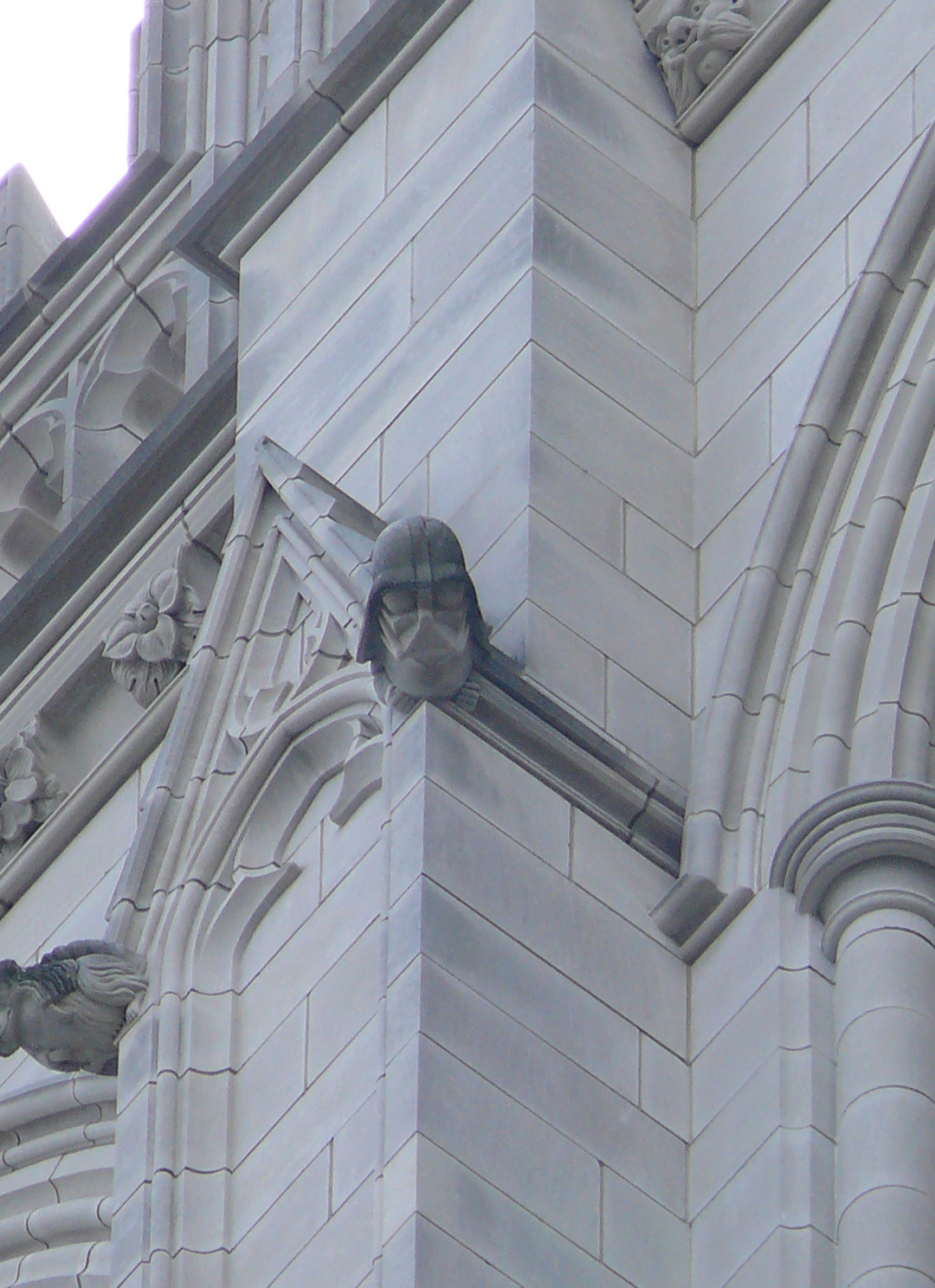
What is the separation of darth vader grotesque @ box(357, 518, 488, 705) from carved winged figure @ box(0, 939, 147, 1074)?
1.00m

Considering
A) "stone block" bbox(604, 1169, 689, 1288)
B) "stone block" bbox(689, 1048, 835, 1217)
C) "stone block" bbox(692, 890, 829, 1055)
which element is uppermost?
"stone block" bbox(692, 890, 829, 1055)

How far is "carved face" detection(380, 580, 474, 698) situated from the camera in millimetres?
9102

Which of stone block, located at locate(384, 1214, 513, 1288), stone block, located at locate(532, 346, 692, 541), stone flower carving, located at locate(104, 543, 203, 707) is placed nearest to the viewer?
stone block, located at locate(384, 1214, 513, 1288)

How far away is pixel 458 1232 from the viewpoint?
8.13 metres

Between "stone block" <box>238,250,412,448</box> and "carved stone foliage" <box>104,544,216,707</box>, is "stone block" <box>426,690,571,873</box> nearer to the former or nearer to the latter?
"stone block" <box>238,250,412,448</box>

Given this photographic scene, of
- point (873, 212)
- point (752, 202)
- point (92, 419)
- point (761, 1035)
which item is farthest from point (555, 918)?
point (92, 419)

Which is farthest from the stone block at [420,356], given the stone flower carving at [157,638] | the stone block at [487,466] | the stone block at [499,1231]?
the stone block at [499,1231]

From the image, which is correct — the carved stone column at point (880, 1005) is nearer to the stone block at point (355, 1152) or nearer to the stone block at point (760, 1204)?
the stone block at point (760, 1204)

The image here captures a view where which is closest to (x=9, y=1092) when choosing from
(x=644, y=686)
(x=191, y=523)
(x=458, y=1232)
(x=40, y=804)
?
(x=40, y=804)

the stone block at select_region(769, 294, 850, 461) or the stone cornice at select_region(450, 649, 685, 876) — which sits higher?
the stone block at select_region(769, 294, 850, 461)

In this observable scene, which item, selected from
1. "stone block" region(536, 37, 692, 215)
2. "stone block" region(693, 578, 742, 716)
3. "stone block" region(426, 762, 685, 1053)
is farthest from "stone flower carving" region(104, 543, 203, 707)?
"stone block" region(426, 762, 685, 1053)

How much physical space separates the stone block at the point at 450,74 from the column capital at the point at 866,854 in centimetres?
A: 287

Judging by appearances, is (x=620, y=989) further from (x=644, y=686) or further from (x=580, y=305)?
(x=580, y=305)

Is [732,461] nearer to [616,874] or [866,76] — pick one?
[866,76]
